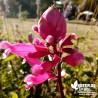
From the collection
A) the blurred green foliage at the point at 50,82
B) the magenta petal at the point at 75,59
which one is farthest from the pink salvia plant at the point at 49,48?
the blurred green foliage at the point at 50,82

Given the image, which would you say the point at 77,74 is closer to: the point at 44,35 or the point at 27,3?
the point at 44,35

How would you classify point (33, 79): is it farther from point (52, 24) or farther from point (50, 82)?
point (50, 82)

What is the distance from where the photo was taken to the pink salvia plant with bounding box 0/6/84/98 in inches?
28.7

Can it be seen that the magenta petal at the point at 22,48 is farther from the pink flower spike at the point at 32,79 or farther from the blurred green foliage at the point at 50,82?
the blurred green foliage at the point at 50,82

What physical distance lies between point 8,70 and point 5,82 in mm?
324

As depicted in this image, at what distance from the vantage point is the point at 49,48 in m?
0.80

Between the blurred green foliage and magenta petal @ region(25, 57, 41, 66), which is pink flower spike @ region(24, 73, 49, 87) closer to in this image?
magenta petal @ region(25, 57, 41, 66)

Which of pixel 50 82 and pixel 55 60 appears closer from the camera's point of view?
pixel 55 60

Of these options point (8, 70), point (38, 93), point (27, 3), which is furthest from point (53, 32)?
point (27, 3)

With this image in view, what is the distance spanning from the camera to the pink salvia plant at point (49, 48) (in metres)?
0.73

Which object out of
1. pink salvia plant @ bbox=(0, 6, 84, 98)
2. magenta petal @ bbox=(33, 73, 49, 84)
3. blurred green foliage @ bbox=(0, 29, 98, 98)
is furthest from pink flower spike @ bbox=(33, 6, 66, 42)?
blurred green foliage @ bbox=(0, 29, 98, 98)

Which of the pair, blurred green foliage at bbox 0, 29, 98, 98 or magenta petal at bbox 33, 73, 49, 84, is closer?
magenta petal at bbox 33, 73, 49, 84

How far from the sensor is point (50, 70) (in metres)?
0.82

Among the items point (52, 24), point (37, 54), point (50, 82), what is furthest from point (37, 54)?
point (50, 82)
